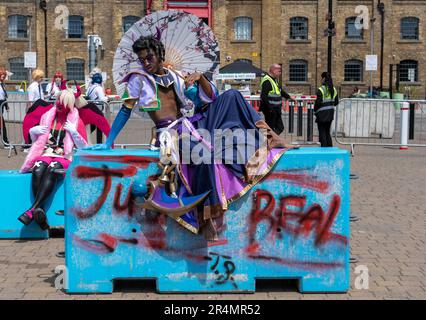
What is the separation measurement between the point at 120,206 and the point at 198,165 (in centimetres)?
68

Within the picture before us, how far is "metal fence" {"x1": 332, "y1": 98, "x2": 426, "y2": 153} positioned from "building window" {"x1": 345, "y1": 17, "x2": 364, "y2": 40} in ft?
102

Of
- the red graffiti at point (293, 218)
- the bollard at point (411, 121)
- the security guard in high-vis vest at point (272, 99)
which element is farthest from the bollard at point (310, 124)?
the red graffiti at point (293, 218)

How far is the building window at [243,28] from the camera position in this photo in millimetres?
48469

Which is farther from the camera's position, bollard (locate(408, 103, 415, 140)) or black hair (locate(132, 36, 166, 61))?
bollard (locate(408, 103, 415, 140))

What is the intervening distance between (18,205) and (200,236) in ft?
9.28

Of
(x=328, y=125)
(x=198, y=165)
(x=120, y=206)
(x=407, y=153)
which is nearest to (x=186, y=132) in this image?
(x=198, y=165)

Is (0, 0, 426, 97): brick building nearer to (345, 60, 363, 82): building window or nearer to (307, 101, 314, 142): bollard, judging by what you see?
(345, 60, 363, 82): building window

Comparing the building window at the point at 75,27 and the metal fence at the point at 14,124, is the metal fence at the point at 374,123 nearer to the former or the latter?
the metal fence at the point at 14,124

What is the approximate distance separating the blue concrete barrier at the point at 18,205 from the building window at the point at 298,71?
4218 cm

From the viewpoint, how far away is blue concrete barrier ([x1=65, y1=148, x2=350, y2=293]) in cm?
569

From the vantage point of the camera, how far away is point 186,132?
5840mm

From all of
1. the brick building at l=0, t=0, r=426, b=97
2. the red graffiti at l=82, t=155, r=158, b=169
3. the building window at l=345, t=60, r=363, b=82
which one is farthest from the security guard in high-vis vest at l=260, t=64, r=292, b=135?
the building window at l=345, t=60, r=363, b=82

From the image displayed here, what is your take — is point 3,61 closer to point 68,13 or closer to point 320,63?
point 68,13
